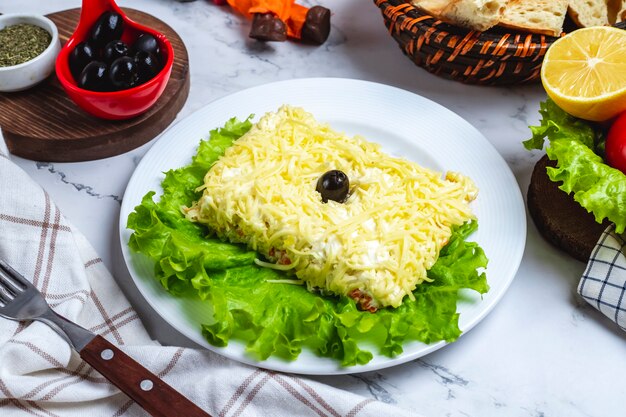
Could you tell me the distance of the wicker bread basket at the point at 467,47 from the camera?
2770mm

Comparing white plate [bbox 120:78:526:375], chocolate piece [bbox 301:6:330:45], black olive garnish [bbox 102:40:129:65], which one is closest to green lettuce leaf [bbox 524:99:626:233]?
white plate [bbox 120:78:526:375]

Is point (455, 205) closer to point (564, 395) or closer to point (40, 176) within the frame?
point (564, 395)

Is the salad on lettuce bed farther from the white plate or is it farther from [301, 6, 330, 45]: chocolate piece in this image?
[301, 6, 330, 45]: chocolate piece

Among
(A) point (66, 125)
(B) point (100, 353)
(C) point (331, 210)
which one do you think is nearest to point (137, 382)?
(B) point (100, 353)

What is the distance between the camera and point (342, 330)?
2123 mm

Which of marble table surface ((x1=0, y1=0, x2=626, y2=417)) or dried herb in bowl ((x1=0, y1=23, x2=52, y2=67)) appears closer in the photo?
marble table surface ((x1=0, y1=0, x2=626, y2=417))

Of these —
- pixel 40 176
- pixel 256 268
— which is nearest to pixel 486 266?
pixel 256 268

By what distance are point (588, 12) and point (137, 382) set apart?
2.23 m

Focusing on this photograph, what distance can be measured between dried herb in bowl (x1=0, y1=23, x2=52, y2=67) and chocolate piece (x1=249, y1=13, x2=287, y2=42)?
0.89m

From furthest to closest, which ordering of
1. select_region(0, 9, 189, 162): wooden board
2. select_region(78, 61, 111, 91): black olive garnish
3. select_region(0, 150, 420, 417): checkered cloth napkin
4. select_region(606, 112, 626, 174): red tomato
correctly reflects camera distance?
select_region(0, 9, 189, 162): wooden board
select_region(78, 61, 111, 91): black olive garnish
select_region(606, 112, 626, 174): red tomato
select_region(0, 150, 420, 417): checkered cloth napkin

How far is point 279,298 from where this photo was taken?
230 cm

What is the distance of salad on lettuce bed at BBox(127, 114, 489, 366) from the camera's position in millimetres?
2150

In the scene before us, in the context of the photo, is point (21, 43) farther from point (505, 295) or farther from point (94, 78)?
point (505, 295)

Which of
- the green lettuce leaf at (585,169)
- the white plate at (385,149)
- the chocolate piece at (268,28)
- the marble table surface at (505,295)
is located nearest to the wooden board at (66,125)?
the marble table surface at (505,295)
